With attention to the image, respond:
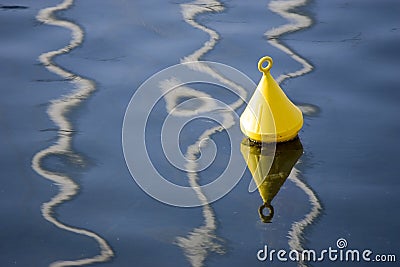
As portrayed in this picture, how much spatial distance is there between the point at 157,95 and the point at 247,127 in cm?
73

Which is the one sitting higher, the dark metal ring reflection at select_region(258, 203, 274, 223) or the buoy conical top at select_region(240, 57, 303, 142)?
the buoy conical top at select_region(240, 57, 303, 142)

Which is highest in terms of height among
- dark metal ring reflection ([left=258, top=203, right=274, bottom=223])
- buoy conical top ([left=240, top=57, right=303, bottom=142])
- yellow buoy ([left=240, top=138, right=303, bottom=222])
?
buoy conical top ([left=240, top=57, right=303, bottom=142])

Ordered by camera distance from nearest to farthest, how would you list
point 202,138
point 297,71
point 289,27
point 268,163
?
point 268,163 < point 202,138 < point 297,71 < point 289,27

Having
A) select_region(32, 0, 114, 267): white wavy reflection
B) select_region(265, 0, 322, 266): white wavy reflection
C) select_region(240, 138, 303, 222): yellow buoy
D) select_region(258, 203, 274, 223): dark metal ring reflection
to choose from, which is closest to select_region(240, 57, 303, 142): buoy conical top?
select_region(240, 138, 303, 222): yellow buoy

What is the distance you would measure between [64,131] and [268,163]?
1.10 metres

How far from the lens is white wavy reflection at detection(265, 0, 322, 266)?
3457 millimetres

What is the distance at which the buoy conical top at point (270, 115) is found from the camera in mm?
3945

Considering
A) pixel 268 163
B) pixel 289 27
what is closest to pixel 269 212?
pixel 268 163

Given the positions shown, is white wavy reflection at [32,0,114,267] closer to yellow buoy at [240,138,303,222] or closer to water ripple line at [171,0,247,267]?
water ripple line at [171,0,247,267]

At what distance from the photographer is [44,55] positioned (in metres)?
5.00

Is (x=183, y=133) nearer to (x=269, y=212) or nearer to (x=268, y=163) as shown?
(x=268, y=163)

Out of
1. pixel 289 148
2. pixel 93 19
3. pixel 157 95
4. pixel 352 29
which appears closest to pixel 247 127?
pixel 289 148

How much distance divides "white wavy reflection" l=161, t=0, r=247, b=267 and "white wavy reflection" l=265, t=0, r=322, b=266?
1.03 ft

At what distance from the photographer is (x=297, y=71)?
4.66m
